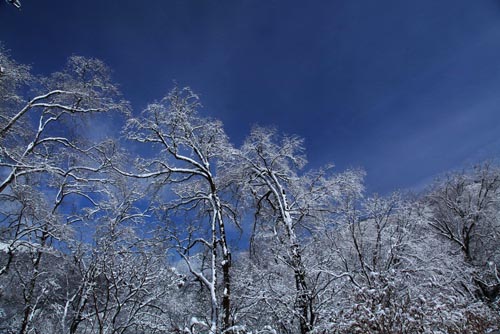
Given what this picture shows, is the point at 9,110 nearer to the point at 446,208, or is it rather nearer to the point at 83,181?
the point at 83,181

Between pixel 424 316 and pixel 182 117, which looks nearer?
pixel 424 316

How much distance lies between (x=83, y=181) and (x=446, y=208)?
25225mm

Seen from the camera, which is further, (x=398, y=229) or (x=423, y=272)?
(x=398, y=229)

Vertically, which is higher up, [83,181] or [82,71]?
[82,71]

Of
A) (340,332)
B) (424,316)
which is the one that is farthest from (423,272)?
(340,332)

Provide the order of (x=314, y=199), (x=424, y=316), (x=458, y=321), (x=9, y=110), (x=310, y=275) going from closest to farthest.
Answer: (x=424, y=316) → (x=458, y=321) → (x=310, y=275) → (x=9, y=110) → (x=314, y=199)

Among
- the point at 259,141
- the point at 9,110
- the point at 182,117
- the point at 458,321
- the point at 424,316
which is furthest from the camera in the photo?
the point at 259,141

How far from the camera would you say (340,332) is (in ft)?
18.6

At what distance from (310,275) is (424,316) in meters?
3.26

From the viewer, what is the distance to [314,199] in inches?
449

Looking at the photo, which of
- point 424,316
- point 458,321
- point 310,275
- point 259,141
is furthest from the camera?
point 259,141

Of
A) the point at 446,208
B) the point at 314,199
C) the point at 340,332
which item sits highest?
the point at 446,208

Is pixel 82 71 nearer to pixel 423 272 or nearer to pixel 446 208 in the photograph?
pixel 423 272

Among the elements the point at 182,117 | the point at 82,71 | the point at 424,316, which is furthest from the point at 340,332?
the point at 82,71
